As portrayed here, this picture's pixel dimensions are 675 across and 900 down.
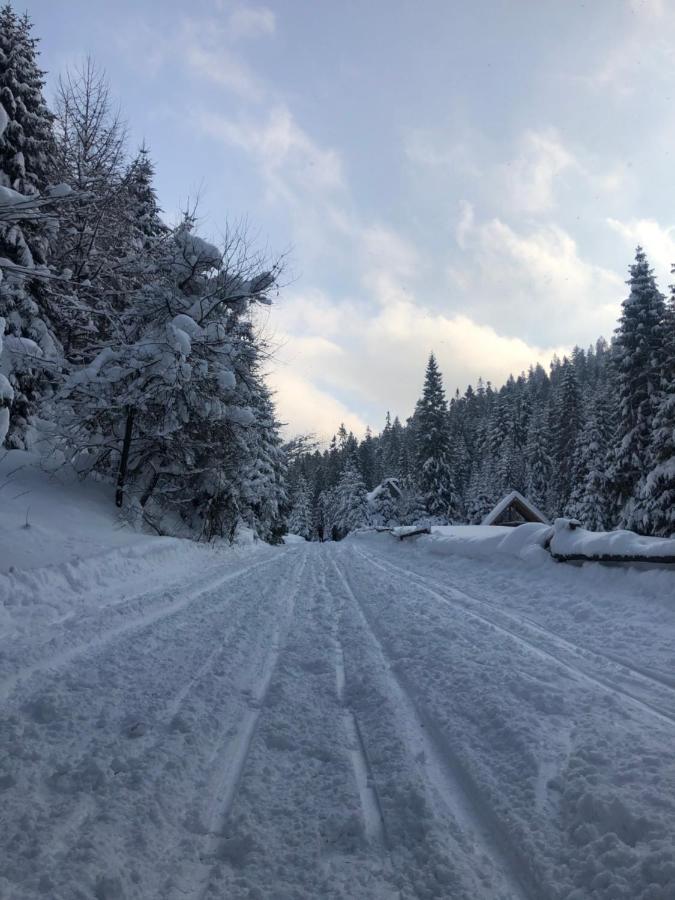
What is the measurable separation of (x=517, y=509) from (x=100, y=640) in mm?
32236

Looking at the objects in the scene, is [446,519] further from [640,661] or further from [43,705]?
[43,705]

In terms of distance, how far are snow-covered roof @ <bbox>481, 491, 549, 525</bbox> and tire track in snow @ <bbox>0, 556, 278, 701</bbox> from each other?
26080 mm

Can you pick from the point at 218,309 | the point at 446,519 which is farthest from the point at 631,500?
the point at 218,309

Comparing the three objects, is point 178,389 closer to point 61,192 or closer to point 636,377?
point 61,192

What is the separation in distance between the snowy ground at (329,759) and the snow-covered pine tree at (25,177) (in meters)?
9.25

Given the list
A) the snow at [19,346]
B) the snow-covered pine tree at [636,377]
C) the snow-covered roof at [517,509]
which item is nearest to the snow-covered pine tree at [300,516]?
the snow-covered roof at [517,509]

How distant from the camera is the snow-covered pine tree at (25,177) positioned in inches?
476

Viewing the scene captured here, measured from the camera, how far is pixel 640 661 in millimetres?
4391

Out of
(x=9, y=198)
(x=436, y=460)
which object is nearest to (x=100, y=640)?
(x=9, y=198)

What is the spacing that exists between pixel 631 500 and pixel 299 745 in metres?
23.4

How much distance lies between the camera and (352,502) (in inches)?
2304

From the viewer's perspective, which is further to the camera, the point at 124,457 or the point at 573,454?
the point at 573,454

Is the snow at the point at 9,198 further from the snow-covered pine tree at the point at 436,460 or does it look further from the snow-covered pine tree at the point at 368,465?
the snow-covered pine tree at the point at 368,465

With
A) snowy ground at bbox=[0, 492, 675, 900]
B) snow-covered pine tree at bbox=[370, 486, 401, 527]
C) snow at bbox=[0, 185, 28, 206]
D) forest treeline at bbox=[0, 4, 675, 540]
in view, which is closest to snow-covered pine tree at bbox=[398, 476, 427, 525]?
snow-covered pine tree at bbox=[370, 486, 401, 527]
